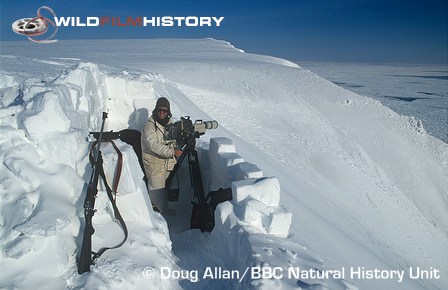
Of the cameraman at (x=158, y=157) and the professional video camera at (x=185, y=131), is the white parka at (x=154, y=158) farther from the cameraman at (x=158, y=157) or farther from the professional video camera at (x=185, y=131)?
the professional video camera at (x=185, y=131)

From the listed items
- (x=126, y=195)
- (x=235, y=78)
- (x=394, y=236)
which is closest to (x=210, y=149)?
(x=126, y=195)

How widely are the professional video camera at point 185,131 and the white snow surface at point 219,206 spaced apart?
0.28 meters

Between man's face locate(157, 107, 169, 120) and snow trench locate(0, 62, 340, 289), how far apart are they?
1021 mm

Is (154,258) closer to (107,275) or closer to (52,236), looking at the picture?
(107,275)

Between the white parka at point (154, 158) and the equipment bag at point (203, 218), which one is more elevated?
the white parka at point (154, 158)

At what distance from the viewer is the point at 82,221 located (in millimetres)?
2428

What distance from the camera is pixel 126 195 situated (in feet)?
8.74

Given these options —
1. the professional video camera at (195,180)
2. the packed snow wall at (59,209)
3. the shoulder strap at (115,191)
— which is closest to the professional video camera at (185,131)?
the professional video camera at (195,180)

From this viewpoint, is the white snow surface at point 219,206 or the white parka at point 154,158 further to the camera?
the white parka at point 154,158

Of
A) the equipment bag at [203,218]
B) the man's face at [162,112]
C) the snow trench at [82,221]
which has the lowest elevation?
the equipment bag at [203,218]

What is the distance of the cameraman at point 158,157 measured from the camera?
4.23m

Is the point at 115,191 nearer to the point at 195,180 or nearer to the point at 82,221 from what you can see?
the point at 82,221

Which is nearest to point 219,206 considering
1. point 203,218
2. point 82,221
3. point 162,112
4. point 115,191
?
point 203,218

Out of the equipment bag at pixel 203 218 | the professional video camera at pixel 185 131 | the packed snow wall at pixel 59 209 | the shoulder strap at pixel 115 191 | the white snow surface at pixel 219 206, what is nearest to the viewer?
the packed snow wall at pixel 59 209
